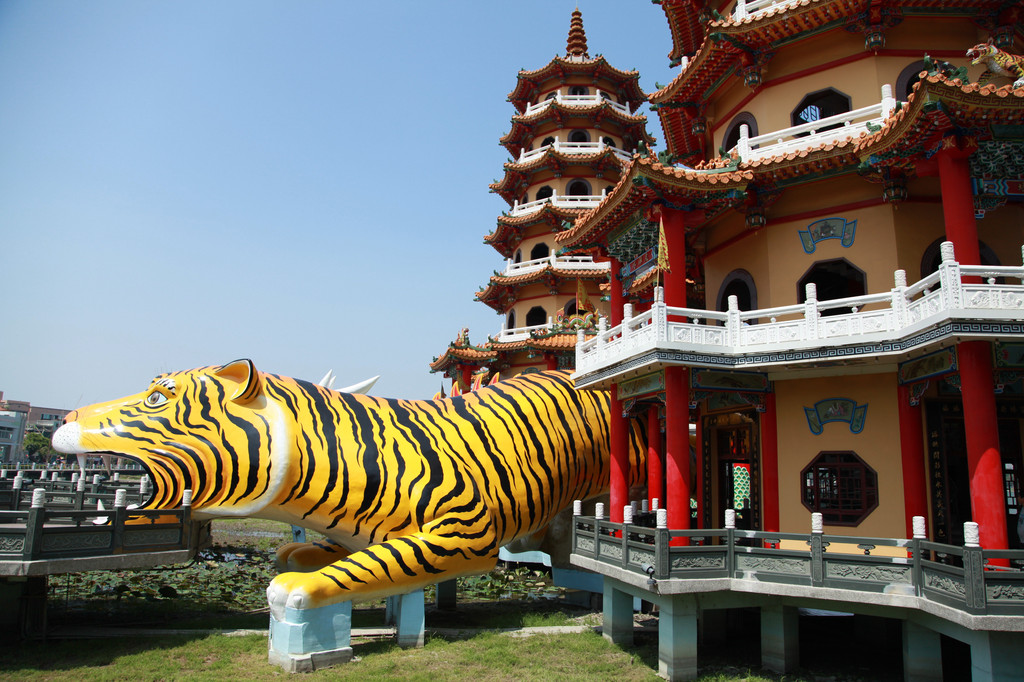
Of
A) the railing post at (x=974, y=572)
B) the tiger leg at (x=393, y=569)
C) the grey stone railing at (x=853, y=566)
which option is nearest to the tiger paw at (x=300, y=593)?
the tiger leg at (x=393, y=569)

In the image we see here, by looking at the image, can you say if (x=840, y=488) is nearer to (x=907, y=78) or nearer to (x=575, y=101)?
(x=907, y=78)

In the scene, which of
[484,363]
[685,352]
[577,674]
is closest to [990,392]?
[685,352]

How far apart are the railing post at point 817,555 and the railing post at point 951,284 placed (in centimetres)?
303

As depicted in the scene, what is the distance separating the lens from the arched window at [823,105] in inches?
477

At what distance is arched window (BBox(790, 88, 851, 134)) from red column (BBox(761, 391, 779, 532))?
4.98 meters

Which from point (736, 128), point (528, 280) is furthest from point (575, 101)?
point (736, 128)

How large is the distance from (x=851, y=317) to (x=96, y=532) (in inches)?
445

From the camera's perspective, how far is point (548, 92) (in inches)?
1073

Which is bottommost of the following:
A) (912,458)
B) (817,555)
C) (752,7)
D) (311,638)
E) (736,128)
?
(311,638)

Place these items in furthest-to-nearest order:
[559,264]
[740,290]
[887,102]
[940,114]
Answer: [559,264], [740,290], [887,102], [940,114]

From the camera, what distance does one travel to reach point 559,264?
25.1 meters

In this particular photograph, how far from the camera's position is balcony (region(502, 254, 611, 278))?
2492 cm

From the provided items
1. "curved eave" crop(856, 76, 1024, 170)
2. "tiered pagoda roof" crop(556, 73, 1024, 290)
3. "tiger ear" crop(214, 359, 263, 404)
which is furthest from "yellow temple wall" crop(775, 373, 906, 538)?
"tiger ear" crop(214, 359, 263, 404)

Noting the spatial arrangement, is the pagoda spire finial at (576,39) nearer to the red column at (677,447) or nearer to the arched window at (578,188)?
the arched window at (578,188)
